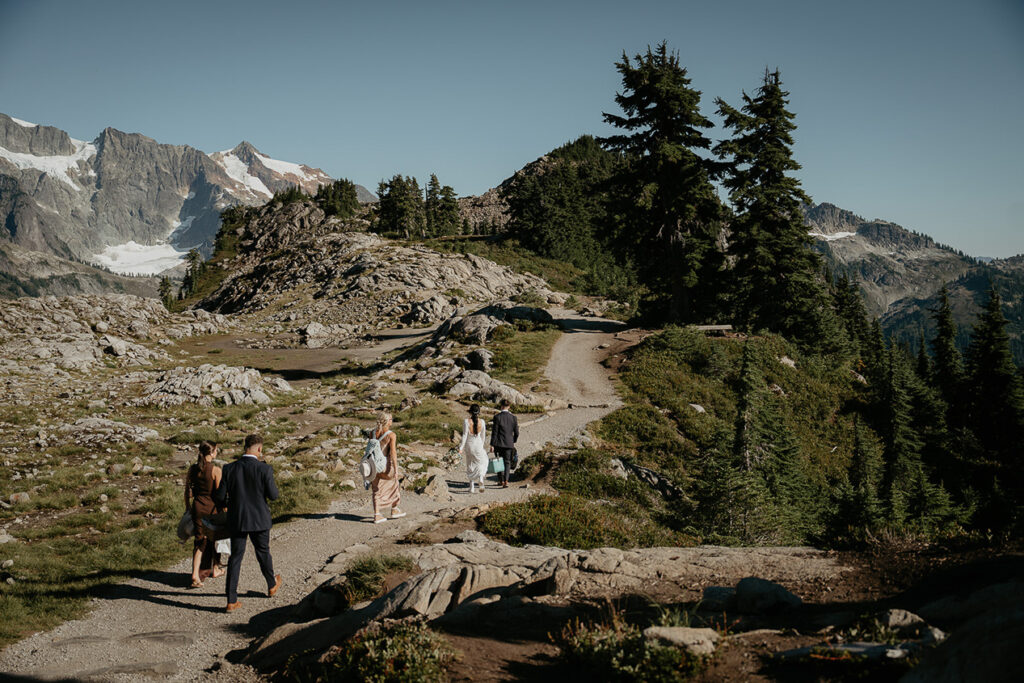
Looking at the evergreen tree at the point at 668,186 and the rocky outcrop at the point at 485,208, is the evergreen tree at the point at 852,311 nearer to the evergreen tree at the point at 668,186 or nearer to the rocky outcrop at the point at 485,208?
the evergreen tree at the point at 668,186

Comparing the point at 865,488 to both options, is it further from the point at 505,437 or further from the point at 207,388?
the point at 207,388

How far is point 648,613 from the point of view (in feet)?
21.6

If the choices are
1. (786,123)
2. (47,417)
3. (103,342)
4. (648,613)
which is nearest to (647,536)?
(648,613)

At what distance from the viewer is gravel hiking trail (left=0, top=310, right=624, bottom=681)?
7.01 m

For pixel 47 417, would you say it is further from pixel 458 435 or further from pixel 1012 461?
pixel 1012 461

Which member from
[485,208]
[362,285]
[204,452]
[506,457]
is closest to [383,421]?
[204,452]

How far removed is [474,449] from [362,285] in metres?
57.7

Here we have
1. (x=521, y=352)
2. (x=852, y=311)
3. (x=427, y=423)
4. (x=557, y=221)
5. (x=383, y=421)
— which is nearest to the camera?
(x=383, y=421)

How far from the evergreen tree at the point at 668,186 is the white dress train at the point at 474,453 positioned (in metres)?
24.1

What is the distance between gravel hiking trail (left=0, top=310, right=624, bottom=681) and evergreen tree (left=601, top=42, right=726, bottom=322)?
2579 centimetres

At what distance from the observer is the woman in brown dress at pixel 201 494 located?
949cm

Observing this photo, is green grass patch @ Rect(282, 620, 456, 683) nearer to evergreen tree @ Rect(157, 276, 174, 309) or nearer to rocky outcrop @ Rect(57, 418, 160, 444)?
rocky outcrop @ Rect(57, 418, 160, 444)

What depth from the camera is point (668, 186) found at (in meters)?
35.8

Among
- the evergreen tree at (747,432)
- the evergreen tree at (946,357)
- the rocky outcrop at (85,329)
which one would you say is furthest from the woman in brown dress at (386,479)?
the evergreen tree at (946,357)
